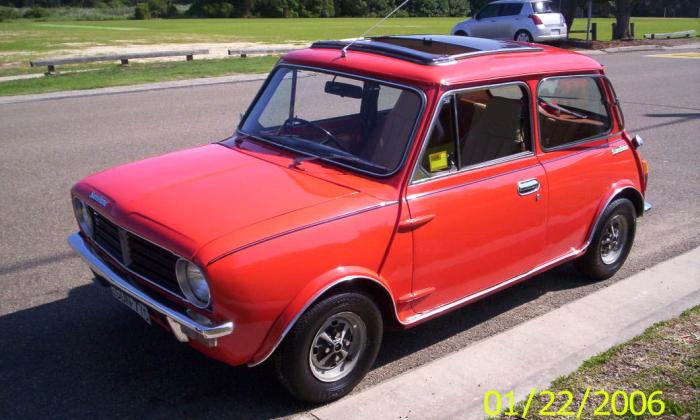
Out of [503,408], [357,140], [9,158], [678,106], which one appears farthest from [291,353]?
[678,106]

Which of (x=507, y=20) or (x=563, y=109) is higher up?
(x=507, y=20)

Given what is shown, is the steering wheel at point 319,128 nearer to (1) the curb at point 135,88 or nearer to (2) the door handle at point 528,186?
(2) the door handle at point 528,186

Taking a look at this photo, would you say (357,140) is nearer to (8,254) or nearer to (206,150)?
(206,150)

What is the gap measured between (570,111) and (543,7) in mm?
23446

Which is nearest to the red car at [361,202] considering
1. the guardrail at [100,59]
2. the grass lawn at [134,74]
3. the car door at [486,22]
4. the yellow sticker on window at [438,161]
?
the yellow sticker on window at [438,161]

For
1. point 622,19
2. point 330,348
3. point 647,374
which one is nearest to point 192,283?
point 330,348

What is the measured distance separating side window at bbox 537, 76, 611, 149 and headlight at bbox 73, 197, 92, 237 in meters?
2.91

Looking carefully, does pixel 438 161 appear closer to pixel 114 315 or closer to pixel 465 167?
pixel 465 167

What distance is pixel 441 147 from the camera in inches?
167

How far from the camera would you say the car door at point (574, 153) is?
4.84 m

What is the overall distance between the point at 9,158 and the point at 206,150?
18.4 ft

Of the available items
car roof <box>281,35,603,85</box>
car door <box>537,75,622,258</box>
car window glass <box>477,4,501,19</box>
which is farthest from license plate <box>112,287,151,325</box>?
car window glass <box>477,4,501,19</box>

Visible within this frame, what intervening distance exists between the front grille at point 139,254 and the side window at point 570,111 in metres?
2.59

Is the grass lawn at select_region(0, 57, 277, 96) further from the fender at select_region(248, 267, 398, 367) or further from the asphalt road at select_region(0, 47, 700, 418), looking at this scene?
the fender at select_region(248, 267, 398, 367)
